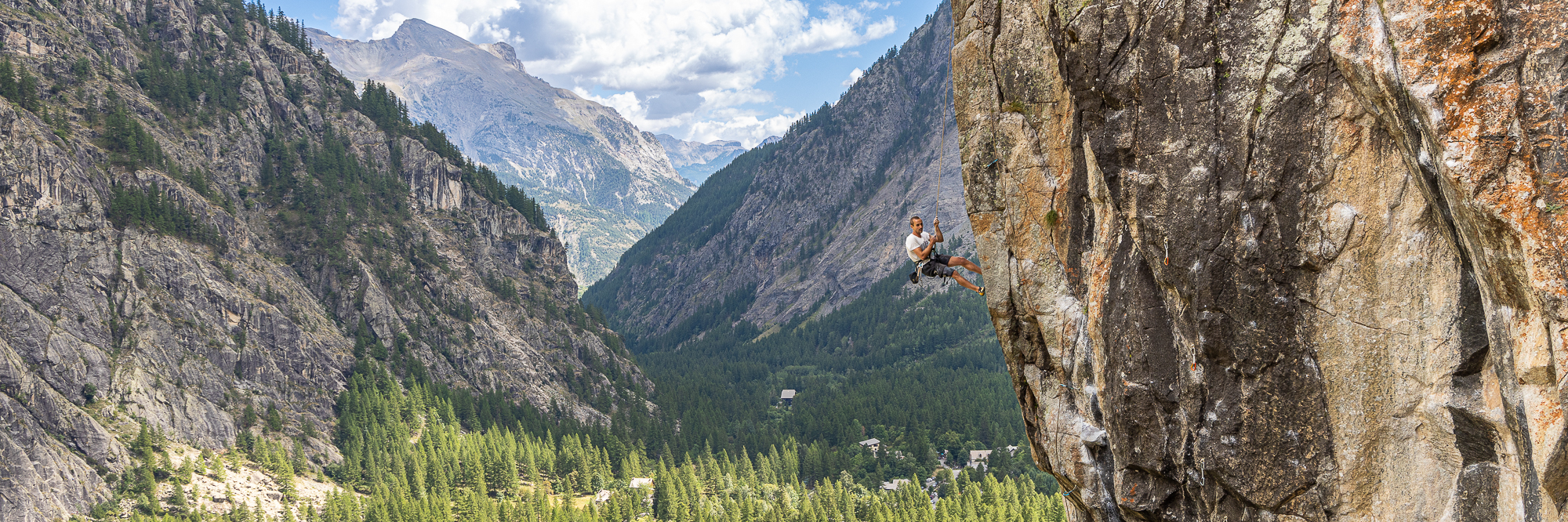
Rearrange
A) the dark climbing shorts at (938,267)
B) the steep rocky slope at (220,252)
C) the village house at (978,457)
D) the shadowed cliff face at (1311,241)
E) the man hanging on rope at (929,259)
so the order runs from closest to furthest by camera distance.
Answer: the shadowed cliff face at (1311,241) < the man hanging on rope at (929,259) < the dark climbing shorts at (938,267) < the steep rocky slope at (220,252) < the village house at (978,457)

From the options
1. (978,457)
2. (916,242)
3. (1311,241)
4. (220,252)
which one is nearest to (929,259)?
(916,242)

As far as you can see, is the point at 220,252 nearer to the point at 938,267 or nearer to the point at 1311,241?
the point at 938,267

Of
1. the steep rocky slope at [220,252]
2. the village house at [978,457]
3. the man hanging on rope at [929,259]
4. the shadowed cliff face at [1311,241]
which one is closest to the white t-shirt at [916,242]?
the man hanging on rope at [929,259]

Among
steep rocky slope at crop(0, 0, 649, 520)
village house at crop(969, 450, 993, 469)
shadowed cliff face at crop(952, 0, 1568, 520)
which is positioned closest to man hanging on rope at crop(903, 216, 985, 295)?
shadowed cliff face at crop(952, 0, 1568, 520)

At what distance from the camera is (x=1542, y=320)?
9789mm

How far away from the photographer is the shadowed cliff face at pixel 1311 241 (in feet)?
32.3

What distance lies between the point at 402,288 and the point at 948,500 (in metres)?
108

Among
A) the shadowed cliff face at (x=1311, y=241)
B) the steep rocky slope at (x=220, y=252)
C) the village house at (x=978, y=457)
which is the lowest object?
the village house at (x=978, y=457)

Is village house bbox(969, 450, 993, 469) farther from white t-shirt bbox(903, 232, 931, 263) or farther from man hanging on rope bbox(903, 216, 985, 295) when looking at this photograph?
white t-shirt bbox(903, 232, 931, 263)

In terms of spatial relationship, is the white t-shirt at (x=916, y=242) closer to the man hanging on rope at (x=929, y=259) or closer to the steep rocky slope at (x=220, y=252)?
the man hanging on rope at (x=929, y=259)

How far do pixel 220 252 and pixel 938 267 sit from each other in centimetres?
13653

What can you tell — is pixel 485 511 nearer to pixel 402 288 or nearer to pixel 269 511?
pixel 269 511

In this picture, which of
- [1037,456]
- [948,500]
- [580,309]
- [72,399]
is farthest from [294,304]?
[1037,456]

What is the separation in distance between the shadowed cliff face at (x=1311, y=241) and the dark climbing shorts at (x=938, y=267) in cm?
600
